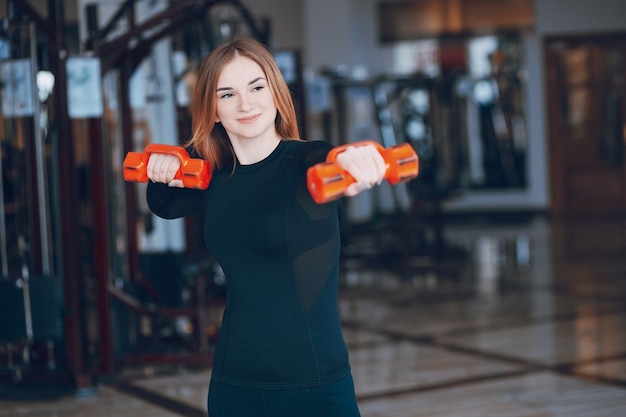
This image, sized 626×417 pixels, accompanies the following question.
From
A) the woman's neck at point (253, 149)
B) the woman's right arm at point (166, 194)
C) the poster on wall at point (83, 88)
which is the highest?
the poster on wall at point (83, 88)

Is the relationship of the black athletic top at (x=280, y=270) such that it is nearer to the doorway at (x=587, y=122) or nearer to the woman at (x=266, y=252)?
the woman at (x=266, y=252)

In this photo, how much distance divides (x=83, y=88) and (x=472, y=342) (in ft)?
7.94

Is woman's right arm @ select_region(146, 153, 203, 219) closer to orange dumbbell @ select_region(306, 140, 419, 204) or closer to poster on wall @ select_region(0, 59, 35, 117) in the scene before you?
orange dumbbell @ select_region(306, 140, 419, 204)

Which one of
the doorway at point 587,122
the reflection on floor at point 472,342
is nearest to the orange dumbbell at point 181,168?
the reflection on floor at point 472,342

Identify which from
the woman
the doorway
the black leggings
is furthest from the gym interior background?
the doorway

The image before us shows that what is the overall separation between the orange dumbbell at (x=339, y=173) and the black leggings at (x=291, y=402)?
38 cm

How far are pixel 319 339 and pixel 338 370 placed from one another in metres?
0.07

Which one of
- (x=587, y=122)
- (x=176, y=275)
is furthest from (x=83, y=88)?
(x=587, y=122)

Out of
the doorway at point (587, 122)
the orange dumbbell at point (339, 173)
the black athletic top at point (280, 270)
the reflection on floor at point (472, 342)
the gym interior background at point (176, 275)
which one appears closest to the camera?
the orange dumbbell at point (339, 173)

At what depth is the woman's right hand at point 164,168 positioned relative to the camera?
5.91 ft

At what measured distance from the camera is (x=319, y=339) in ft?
5.75

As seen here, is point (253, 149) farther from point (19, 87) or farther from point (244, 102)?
point (19, 87)

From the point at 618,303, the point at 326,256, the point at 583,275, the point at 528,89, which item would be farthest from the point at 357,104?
the point at 326,256

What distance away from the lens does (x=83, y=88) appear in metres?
4.40
